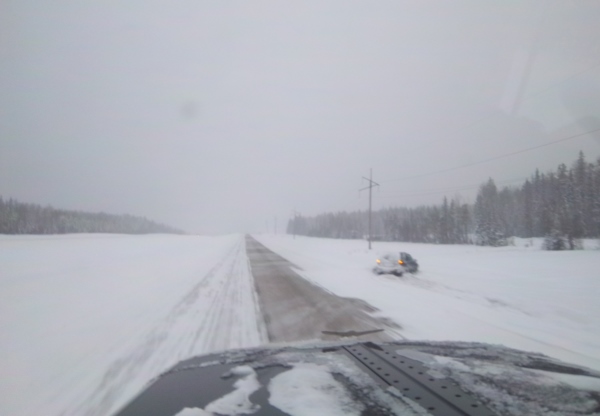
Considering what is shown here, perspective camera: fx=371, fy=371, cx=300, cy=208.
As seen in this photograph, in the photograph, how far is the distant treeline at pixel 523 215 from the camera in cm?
3303

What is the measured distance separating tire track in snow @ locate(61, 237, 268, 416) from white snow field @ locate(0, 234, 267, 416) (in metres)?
0.02

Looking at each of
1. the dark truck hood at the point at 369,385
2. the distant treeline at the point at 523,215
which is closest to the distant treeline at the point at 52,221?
the dark truck hood at the point at 369,385

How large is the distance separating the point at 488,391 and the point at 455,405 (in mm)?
459

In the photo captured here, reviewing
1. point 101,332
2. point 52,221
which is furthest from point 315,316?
point 52,221

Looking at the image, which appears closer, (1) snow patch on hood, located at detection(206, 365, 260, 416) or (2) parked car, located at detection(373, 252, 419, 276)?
(1) snow patch on hood, located at detection(206, 365, 260, 416)

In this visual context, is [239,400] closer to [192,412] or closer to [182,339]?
[192,412]

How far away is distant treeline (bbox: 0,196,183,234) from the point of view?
4628 centimetres

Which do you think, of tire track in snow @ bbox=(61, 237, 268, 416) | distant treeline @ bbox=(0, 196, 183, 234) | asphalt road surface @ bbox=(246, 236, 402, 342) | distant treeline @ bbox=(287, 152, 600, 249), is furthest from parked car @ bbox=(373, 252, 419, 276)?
distant treeline @ bbox=(0, 196, 183, 234)

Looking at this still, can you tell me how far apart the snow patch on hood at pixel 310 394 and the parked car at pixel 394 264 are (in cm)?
1694

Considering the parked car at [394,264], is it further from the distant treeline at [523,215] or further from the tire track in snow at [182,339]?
the distant treeline at [523,215]

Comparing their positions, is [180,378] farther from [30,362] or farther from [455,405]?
[30,362]

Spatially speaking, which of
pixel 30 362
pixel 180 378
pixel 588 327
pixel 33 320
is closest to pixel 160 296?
pixel 33 320

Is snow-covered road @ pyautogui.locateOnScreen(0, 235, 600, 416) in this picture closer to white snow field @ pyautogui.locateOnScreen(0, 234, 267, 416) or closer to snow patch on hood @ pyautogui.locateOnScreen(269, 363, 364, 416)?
white snow field @ pyautogui.locateOnScreen(0, 234, 267, 416)

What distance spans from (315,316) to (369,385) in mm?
6828
